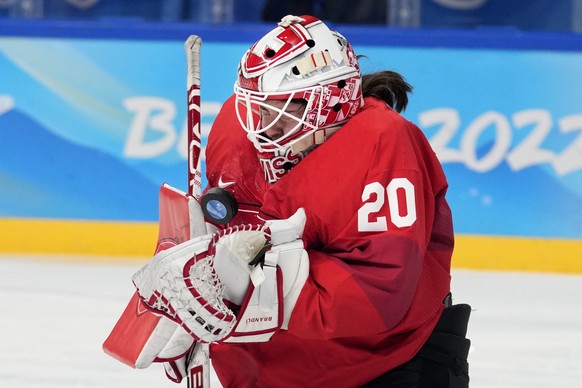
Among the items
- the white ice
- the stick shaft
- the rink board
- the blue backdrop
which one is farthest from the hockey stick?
the rink board

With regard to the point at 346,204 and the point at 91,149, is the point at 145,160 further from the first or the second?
the point at 346,204

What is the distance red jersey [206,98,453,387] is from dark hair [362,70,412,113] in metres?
0.08

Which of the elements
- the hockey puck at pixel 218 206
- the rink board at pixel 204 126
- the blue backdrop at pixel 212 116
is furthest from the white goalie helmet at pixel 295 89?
the rink board at pixel 204 126

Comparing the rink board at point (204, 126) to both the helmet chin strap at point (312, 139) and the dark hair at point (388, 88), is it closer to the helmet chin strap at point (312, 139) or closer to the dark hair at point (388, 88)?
the dark hair at point (388, 88)

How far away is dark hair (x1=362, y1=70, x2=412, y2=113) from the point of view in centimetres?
217

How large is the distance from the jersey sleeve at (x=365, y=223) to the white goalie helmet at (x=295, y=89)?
0.04m

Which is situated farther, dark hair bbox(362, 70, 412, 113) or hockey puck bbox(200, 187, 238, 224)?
dark hair bbox(362, 70, 412, 113)

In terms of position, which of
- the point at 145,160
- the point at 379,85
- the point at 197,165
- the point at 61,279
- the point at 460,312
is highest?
the point at 379,85

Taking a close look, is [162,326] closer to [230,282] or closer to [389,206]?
[230,282]

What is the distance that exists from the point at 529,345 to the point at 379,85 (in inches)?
60.6

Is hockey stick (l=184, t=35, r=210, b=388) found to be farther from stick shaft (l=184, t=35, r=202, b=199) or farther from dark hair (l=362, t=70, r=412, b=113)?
dark hair (l=362, t=70, r=412, b=113)

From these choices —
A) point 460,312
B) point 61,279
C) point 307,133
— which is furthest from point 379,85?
point 61,279

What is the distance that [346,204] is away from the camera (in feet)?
6.21

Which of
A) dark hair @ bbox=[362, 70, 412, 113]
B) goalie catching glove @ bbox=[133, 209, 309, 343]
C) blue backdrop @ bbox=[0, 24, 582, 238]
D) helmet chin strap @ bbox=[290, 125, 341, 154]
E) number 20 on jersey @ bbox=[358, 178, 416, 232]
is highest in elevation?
dark hair @ bbox=[362, 70, 412, 113]
